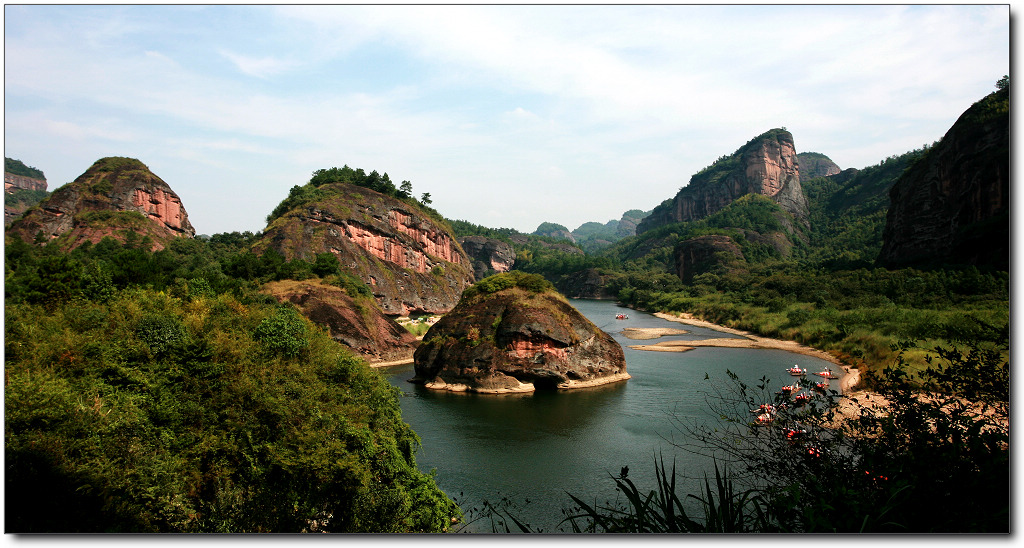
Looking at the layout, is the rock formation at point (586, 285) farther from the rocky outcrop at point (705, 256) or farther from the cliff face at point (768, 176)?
the cliff face at point (768, 176)

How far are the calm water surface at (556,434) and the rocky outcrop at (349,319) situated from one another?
3.38 m

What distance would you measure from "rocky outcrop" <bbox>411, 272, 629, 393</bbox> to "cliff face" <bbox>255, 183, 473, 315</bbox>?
31.4m

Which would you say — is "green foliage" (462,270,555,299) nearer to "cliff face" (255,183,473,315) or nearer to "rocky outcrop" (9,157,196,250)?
"cliff face" (255,183,473,315)

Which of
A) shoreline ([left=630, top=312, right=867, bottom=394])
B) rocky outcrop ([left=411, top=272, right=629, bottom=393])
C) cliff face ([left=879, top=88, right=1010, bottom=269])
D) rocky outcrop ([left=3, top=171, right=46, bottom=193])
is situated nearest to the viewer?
rocky outcrop ([left=411, top=272, right=629, bottom=393])

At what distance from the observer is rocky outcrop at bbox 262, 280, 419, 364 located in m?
44.3

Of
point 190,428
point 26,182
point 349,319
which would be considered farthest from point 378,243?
point 26,182

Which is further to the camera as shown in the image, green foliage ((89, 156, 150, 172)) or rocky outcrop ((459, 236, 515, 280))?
rocky outcrop ((459, 236, 515, 280))

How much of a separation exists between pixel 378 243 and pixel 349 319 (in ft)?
103

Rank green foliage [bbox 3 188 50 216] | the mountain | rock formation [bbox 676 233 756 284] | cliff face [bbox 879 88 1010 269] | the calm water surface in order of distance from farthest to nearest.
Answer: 1. rock formation [bbox 676 233 756 284]
2. the mountain
3. green foliage [bbox 3 188 50 216]
4. cliff face [bbox 879 88 1010 269]
5. the calm water surface

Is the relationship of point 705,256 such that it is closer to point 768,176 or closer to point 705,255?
point 705,255

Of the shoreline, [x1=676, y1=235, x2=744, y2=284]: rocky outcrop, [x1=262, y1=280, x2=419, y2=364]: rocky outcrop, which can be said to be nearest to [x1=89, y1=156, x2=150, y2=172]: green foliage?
[x1=262, y1=280, x2=419, y2=364]: rocky outcrop

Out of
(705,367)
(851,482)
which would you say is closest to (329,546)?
(851,482)

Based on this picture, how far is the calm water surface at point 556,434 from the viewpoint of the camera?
64.8 ft

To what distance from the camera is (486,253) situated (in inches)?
6339
